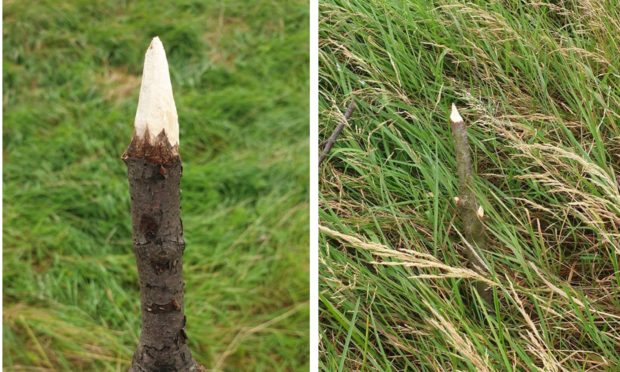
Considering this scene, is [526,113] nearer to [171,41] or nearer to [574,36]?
[574,36]

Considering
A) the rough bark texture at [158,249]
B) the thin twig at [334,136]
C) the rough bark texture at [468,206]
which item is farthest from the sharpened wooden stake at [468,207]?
the rough bark texture at [158,249]

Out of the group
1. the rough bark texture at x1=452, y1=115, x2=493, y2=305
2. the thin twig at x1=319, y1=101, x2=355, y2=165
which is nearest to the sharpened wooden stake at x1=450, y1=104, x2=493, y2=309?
the rough bark texture at x1=452, y1=115, x2=493, y2=305

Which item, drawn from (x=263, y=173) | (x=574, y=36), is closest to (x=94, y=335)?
(x=263, y=173)

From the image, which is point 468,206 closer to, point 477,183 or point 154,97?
point 477,183

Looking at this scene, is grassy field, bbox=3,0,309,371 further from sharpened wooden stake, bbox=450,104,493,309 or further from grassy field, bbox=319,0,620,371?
sharpened wooden stake, bbox=450,104,493,309

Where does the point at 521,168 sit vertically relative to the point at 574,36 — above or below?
below

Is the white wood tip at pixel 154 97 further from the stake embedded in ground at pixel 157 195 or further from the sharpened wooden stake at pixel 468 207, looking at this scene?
the sharpened wooden stake at pixel 468 207

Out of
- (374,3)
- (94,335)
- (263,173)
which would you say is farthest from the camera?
(263,173)
